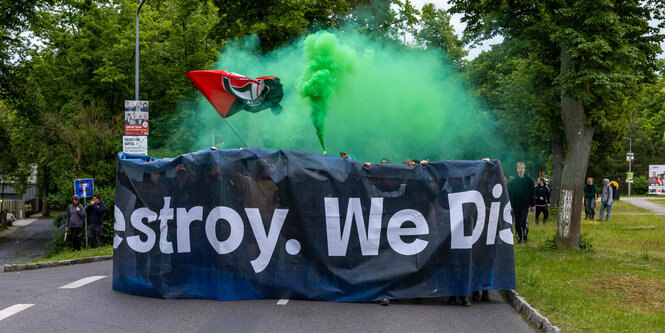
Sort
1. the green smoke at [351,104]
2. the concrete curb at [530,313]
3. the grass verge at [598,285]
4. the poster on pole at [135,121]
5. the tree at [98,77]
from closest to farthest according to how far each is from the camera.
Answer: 1. the concrete curb at [530,313]
2. the grass verge at [598,285]
3. the green smoke at [351,104]
4. the poster on pole at [135,121]
5. the tree at [98,77]

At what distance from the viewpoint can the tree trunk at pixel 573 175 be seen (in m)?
14.2

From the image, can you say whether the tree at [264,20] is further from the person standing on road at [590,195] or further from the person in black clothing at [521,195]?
the person standing on road at [590,195]

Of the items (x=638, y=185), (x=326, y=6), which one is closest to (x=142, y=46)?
(x=326, y=6)

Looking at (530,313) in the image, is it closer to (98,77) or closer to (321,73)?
(321,73)

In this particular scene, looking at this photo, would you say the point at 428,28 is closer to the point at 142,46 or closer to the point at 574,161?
the point at 142,46

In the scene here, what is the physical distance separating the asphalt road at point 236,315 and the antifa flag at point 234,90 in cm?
500

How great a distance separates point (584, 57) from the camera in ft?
45.3

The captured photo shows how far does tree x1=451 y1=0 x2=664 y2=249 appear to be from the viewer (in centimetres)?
1328

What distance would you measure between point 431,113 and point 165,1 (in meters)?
25.3

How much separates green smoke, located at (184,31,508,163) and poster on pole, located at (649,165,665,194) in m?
42.7

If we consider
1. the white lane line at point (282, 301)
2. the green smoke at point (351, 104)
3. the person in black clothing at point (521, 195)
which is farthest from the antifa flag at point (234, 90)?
the person in black clothing at point (521, 195)

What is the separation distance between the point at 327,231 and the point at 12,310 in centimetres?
412

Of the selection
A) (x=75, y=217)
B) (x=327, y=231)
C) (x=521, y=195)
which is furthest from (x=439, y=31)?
(x=327, y=231)

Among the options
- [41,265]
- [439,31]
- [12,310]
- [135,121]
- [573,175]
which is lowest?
[41,265]
